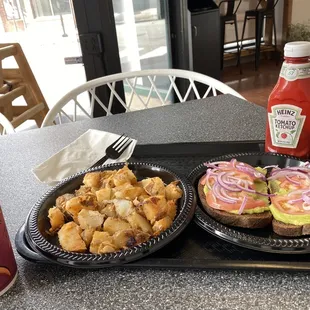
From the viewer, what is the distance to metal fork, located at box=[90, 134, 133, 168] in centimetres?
82

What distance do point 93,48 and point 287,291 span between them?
6.73ft

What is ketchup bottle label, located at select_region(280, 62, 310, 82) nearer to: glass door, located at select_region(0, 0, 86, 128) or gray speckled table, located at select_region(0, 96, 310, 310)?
gray speckled table, located at select_region(0, 96, 310, 310)

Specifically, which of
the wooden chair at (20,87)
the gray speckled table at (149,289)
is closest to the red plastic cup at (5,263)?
the gray speckled table at (149,289)

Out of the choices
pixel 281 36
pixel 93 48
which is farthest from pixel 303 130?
pixel 281 36

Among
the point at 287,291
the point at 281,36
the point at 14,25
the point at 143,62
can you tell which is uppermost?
the point at 14,25

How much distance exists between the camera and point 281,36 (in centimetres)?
510

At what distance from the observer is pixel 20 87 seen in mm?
2414

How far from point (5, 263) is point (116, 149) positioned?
1.38 feet

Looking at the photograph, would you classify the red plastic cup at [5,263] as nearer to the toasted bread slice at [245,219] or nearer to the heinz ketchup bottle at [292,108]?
the toasted bread slice at [245,219]

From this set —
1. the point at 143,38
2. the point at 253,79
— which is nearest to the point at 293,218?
the point at 143,38

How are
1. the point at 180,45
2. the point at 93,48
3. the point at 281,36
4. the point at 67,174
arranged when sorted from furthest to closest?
the point at 281,36 < the point at 180,45 < the point at 93,48 < the point at 67,174

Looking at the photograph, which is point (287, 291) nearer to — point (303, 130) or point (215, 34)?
point (303, 130)

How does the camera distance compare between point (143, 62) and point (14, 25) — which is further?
point (143, 62)

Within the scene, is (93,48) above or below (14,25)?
below
